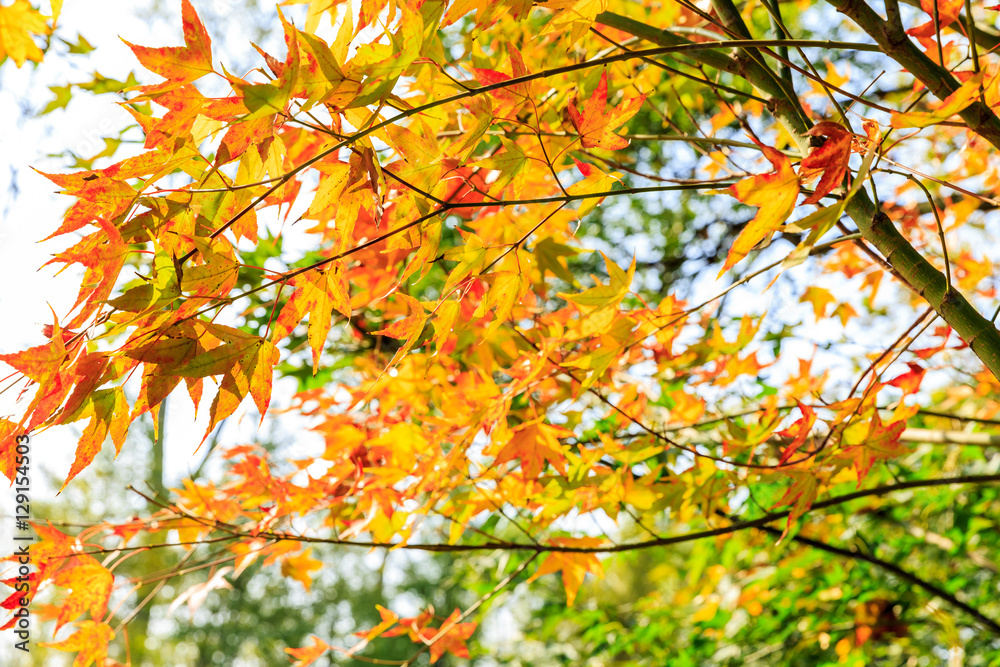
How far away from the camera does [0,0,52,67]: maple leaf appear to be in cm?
48

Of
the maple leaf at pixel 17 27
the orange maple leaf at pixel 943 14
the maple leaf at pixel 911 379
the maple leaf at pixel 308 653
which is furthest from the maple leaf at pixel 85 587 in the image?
the orange maple leaf at pixel 943 14

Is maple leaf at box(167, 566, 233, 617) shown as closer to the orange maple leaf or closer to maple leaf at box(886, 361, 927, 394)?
maple leaf at box(886, 361, 927, 394)

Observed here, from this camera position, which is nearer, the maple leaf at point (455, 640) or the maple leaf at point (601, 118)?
the maple leaf at point (601, 118)

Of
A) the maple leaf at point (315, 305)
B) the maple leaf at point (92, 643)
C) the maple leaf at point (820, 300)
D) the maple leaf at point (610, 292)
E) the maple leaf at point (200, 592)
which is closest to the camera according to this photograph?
the maple leaf at point (315, 305)

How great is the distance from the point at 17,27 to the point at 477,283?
2.13 feet

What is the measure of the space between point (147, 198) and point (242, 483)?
2.35 feet

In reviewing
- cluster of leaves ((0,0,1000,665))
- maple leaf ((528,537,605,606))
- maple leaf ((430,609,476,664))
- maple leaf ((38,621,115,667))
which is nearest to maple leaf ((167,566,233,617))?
cluster of leaves ((0,0,1000,665))

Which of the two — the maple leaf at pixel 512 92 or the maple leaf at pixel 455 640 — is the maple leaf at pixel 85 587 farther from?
the maple leaf at pixel 512 92

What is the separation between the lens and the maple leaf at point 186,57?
0.47 m

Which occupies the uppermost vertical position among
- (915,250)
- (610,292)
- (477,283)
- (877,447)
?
(477,283)

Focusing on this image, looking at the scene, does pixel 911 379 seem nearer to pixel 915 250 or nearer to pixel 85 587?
pixel 915 250

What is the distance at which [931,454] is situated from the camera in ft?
5.89

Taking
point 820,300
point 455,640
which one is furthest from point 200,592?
point 820,300

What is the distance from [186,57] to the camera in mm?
475
